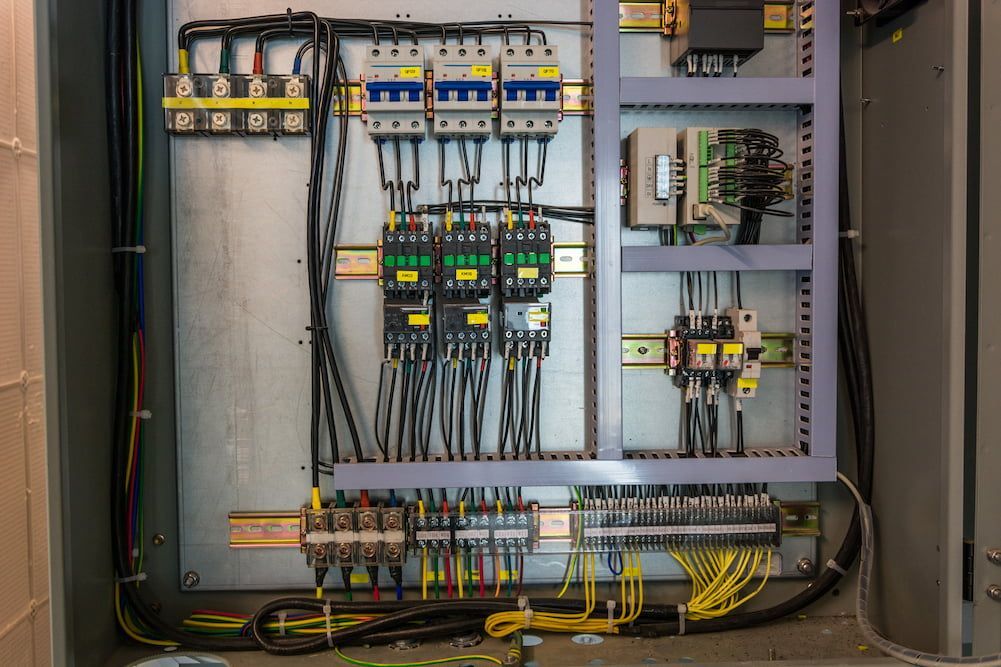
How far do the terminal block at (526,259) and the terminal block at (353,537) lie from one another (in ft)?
2.15

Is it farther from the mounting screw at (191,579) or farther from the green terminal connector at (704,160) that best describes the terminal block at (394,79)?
the mounting screw at (191,579)

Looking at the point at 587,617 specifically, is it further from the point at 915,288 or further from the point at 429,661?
the point at 915,288

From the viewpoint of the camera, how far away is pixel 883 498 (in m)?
1.68

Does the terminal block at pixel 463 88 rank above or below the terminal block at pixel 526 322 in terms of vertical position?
above

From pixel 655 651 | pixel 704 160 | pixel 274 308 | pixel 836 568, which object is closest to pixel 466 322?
pixel 274 308

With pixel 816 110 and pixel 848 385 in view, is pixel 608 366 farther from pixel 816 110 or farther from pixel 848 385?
pixel 816 110

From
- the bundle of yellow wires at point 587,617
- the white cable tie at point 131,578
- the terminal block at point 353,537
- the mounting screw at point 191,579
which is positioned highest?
the terminal block at point 353,537

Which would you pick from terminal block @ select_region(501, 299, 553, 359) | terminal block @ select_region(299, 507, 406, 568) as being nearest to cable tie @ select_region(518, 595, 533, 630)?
terminal block @ select_region(299, 507, 406, 568)

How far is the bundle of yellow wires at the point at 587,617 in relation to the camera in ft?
5.57

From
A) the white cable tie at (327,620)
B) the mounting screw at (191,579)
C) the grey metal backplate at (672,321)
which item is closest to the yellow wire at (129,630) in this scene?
the mounting screw at (191,579)

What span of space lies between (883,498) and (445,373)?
1.16 metres

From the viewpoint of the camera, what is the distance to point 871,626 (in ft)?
5.15

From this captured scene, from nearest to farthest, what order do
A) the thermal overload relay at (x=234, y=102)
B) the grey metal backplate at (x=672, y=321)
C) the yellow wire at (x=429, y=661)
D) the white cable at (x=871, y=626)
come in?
the white cable at (x=871, y=626) → the yellow wire at (x=429, y=661) → the thermal overload relay at (x=234, y=102) → the grey metal backplate at (x=672, y=321)

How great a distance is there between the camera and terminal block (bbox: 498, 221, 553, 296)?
165cm
